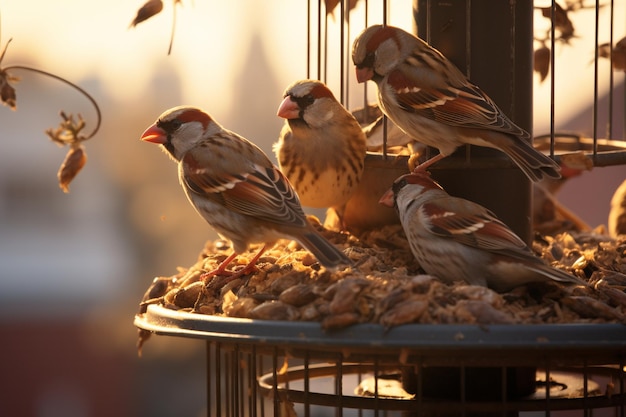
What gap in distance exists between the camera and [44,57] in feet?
58.2

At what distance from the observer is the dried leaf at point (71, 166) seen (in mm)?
5637

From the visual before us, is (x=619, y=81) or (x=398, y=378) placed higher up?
(x=619, y=81)

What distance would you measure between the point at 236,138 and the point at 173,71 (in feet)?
56.0

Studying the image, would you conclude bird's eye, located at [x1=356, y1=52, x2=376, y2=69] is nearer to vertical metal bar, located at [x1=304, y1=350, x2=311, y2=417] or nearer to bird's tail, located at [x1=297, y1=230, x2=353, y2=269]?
bird's tail, located at [x1=297, y1=230, x2=353, y2=269]

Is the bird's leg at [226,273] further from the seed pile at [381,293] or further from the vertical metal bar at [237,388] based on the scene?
the vertical metal bar at [237,388]

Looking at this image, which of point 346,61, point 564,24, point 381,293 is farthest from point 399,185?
point 564,24

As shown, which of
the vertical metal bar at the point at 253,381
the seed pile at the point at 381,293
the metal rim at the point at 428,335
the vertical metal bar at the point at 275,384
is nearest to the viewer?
the metal rim at the point at 428,335

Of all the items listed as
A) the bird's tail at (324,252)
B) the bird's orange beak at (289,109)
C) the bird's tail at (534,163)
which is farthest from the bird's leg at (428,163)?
the bird's orange beak at (289,109)

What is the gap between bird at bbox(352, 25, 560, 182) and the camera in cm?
507

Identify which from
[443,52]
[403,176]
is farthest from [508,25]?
[403,176]

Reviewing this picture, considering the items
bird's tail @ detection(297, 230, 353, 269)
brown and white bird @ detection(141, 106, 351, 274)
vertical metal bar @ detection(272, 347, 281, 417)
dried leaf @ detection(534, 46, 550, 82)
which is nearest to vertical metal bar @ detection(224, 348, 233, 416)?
vertical metal bar @ detection(272, 347, 281, 417)

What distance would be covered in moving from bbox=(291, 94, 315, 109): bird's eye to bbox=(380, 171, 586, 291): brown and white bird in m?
0.98

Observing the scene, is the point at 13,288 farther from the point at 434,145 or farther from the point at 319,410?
the point at 434,145

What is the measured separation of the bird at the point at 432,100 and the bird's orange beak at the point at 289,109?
59 cm
